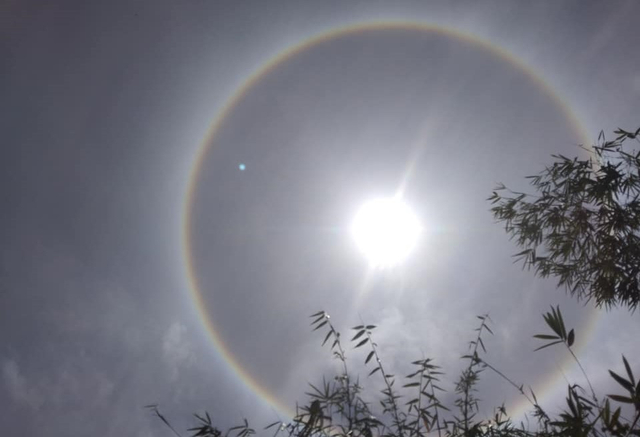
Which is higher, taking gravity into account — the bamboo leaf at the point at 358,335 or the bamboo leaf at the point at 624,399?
the bamboo leaf at the point at 358,335

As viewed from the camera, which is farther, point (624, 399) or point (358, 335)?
point (358, 335)

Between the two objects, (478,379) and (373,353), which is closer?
(373,353)

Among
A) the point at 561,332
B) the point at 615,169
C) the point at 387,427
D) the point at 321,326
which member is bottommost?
the point at 561,332

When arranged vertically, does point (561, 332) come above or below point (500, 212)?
below

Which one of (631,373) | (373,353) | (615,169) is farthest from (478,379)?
(615,169)

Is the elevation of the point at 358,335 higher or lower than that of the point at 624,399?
higher

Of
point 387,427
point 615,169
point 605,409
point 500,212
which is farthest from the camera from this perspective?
point 500,212

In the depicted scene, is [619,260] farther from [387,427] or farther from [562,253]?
[387,427]

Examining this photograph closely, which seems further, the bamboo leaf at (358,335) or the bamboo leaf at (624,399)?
the bamboo leaf at (358,335)

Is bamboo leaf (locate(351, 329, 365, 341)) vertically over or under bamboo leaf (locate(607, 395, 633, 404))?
over

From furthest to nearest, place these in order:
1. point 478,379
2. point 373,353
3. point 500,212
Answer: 1. point 500,212
2. point 478,379
3. point 373,353

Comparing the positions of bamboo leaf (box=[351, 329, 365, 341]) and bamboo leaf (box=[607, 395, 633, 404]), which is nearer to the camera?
bamboo leaf (box=[607, 395, 633, 404])
